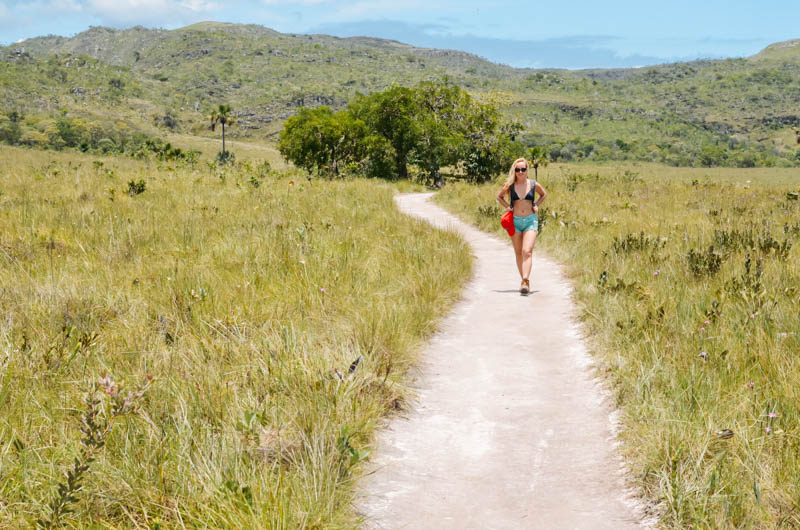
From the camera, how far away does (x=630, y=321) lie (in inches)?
237

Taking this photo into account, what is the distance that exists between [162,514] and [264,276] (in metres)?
4.50

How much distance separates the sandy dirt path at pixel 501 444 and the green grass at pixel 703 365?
0.23 meters

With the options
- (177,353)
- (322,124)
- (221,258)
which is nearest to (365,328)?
(177,353)

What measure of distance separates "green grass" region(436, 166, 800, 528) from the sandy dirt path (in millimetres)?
231

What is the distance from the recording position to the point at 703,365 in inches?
180

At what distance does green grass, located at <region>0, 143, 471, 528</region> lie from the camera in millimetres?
2850

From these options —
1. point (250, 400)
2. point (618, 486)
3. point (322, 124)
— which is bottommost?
point (618, 486)

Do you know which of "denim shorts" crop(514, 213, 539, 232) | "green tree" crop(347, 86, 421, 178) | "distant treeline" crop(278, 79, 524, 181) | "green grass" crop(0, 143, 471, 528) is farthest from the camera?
"green tree" crop(347, 86, 421, 178)

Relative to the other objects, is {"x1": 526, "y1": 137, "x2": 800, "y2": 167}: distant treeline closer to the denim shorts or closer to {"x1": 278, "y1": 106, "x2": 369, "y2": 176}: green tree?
{"x1": 278, "y1": 106, "x2": 369, "y2": 176}: green tree

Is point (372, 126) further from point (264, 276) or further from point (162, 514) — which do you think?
point (162, 514)

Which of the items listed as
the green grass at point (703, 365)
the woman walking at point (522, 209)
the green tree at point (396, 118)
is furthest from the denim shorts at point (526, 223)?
the green tree at point (396, 118)

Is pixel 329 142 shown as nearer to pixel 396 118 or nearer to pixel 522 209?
pixel 396 118

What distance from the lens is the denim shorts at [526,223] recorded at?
8.77 metres

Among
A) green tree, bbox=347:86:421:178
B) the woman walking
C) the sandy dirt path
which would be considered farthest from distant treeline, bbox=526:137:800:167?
the sandy dirt path
